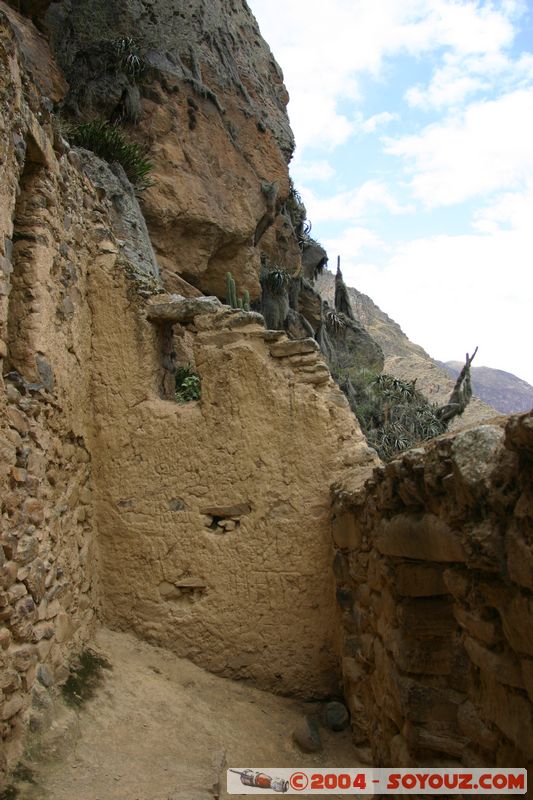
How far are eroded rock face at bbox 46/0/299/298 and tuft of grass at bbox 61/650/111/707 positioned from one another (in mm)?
8139

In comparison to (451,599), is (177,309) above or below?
above

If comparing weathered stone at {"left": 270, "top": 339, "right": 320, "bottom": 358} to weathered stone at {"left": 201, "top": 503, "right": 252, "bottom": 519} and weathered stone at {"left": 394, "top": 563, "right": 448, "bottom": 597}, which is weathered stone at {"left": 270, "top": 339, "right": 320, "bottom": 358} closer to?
weathered stone at {"left": 201, "top": 503, "right": 252, "bottom": 519}

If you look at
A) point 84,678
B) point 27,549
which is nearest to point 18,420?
point 27,549

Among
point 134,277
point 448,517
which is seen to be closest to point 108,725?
point 448,517

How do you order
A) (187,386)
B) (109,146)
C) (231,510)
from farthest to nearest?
(109,146)
(187,386)
(231,510)

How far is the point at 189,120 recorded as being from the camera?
12062mm

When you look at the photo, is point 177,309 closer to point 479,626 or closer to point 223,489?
point 223,489

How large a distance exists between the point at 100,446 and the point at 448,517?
3.06 metres

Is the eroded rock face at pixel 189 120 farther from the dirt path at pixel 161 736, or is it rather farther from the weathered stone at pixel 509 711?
the weathered stone at pixel 509 711

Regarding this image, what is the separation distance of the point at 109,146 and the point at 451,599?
8.16 metres

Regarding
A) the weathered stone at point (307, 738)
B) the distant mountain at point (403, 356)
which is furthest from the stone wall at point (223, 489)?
the distant mountain at point (403, 356)

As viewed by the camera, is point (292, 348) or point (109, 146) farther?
point (109, 146)

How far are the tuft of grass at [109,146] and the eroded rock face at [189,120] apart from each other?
1023 millimetres

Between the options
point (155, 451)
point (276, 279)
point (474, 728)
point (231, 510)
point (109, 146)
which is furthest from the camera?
point (276, 279)
